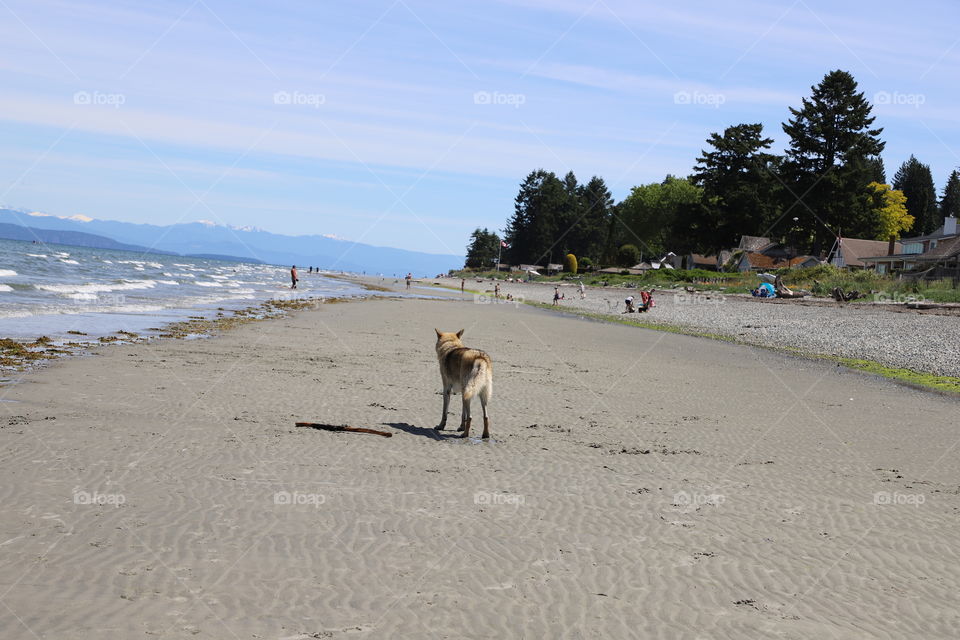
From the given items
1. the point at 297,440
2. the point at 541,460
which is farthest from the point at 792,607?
the point at 297,440

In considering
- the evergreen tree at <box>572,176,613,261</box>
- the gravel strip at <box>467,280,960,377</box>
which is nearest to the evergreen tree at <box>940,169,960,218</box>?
the evergreen tree at <box>572,176,613,261</box>

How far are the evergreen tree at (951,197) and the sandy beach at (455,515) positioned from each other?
13418cm

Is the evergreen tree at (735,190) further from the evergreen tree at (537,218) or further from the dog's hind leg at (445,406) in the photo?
the dog's hind leg at (445,406)

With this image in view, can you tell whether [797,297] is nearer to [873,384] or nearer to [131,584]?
[873,384]

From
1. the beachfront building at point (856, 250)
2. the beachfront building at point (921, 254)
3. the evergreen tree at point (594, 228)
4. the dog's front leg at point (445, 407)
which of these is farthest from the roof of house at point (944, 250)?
the evergreen tree at point (594, 228)

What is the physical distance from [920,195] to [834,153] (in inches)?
2042

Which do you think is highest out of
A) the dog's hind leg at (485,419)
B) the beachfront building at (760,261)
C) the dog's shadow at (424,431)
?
the beachfront building at (760,261)

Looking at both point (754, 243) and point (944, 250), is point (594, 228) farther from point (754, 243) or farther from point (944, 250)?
point (944, 250)

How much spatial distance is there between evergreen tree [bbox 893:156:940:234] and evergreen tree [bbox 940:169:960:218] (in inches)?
55.5

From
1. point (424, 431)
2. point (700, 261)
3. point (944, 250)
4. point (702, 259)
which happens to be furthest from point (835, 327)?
point (702, 259)

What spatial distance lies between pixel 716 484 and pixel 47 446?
8215 millimetres

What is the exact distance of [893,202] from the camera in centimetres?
11956

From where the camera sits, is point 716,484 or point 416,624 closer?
point 416,624

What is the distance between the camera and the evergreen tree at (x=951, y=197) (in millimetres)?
126438
